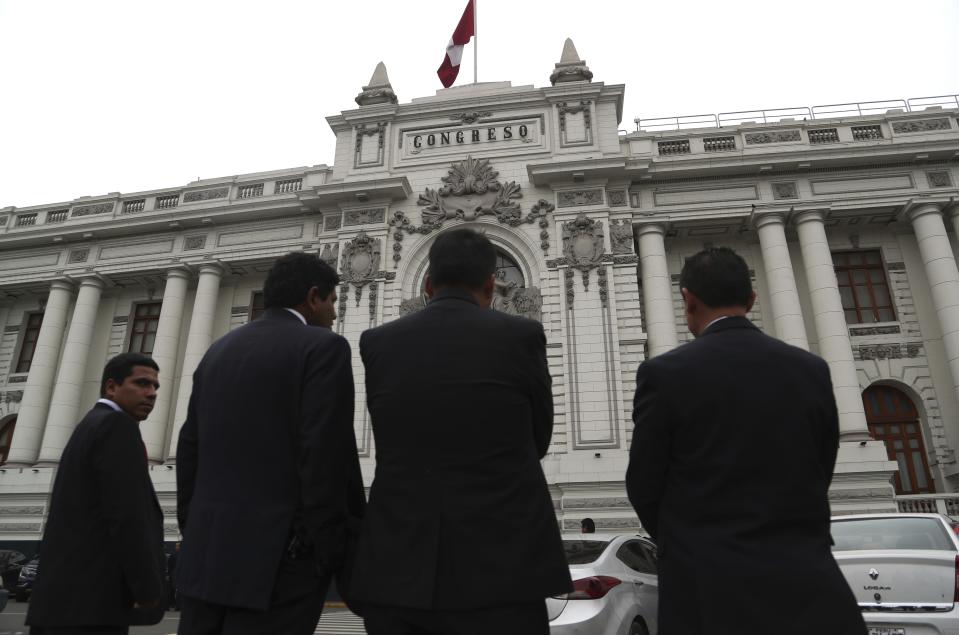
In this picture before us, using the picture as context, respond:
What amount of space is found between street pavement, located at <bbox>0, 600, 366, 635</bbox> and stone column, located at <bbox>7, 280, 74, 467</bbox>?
9445mm

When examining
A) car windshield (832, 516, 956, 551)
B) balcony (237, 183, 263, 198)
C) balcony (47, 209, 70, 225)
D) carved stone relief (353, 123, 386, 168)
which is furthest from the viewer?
balcony (47, 209, 70, 225)

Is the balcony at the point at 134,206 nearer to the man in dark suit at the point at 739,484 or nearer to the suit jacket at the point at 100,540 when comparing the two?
the suit jacket at the point at 100,540

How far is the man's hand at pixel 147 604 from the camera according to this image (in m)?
3.57

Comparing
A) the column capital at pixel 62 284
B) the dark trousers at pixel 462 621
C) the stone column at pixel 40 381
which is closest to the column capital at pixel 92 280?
the column capital at pixel 62 284

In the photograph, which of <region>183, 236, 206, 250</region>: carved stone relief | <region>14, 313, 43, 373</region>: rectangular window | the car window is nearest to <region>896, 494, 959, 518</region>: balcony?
the car window

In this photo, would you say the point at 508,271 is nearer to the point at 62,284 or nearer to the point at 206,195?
the point at 206,195

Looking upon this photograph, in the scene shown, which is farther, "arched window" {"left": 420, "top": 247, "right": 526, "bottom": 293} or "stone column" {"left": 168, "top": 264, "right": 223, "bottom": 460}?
"stone column" {"left": 168, "top": 264, "right": 223, "bottom": 460}

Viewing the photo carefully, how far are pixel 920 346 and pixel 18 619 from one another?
74.8 ft

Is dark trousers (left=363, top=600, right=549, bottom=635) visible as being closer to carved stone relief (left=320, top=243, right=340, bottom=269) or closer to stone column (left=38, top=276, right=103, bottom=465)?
carved stone relief (left=320, top=243, right=340, bottom=269)

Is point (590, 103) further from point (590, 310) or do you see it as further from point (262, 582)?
point (262, 582)

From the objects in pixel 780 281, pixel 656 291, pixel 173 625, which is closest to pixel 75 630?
pixel 173 625

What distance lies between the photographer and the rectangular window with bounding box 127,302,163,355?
2370cm

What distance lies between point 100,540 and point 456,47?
73.4ft

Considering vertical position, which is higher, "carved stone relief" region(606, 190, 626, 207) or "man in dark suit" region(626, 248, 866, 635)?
"carved stone relief" region(606, 190, 626, 207)
